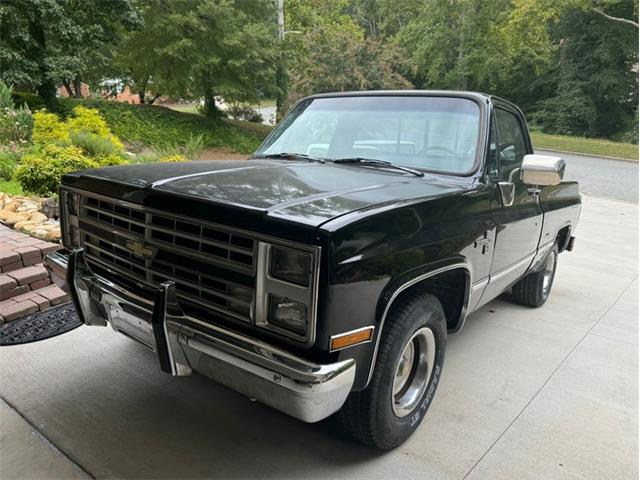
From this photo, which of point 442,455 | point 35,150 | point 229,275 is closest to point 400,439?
point 442,455

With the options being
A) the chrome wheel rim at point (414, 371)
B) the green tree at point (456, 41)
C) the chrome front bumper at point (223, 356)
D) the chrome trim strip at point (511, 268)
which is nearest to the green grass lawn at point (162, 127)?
the chrome trim strip at point (511, 268)

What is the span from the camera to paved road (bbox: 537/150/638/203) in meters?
12.9

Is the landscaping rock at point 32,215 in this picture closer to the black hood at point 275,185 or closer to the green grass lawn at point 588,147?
the black hood at point 275,185

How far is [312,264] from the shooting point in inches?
72.0

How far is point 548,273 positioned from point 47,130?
28.2ft

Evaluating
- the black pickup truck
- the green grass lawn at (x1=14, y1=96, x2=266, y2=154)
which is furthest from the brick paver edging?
the green grass lawn at (x1=14, y1=96, x2=266, y2=154)

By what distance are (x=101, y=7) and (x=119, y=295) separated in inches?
544

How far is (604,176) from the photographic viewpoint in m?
15.8

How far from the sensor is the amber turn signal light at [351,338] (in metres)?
1.90

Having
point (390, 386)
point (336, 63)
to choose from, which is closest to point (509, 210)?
point (390, 386)

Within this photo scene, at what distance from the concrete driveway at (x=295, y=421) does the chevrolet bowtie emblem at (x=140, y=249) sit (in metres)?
0.98

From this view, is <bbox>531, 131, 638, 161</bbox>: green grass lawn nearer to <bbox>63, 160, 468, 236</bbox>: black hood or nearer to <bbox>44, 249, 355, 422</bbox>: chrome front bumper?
<bbox>63, 160, 468, 236</bbox>: black hood

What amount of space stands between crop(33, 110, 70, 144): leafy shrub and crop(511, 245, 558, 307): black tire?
289 inches

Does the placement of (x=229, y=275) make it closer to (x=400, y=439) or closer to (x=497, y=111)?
(x=400, y=439)
